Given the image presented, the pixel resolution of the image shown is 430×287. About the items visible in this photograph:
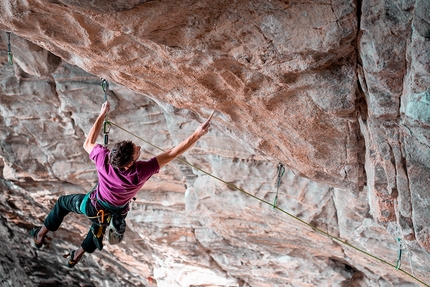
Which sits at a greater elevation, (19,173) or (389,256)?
(389,256)

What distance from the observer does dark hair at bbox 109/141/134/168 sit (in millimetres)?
3061

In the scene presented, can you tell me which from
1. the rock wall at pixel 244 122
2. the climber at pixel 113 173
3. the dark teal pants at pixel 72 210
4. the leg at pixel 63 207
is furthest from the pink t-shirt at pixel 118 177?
the rock wall at pixel 244 122

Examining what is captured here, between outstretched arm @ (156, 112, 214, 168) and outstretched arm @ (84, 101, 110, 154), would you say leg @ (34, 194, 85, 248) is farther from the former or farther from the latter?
outstretched arm @ (156, 112, 214, 168)

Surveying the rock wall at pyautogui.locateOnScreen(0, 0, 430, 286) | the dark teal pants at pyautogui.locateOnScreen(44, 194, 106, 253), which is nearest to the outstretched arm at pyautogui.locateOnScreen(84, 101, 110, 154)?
the rock wall at pyautogui.locateOnScreen(0, 0, 430, 286)

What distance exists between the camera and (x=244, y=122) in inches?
125

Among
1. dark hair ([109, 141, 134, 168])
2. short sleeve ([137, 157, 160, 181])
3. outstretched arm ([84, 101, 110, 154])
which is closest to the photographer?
dark hair ([109, 141, 134, 168])

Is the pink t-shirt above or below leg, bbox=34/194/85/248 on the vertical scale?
above

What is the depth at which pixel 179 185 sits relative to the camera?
548 cm

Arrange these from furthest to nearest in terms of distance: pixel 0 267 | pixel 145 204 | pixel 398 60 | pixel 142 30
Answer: pixel 0 267
pixel 145 204
pixel 142 30
pixel 398 60

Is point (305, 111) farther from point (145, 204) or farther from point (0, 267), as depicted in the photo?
point (0, 267)

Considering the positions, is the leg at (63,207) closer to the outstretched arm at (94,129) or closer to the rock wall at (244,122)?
the outstretched arm at (94,129)

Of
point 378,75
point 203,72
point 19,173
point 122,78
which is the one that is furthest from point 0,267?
point 378,75

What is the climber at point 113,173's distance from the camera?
3.11 meters

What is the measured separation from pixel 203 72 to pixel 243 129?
2.38ft
